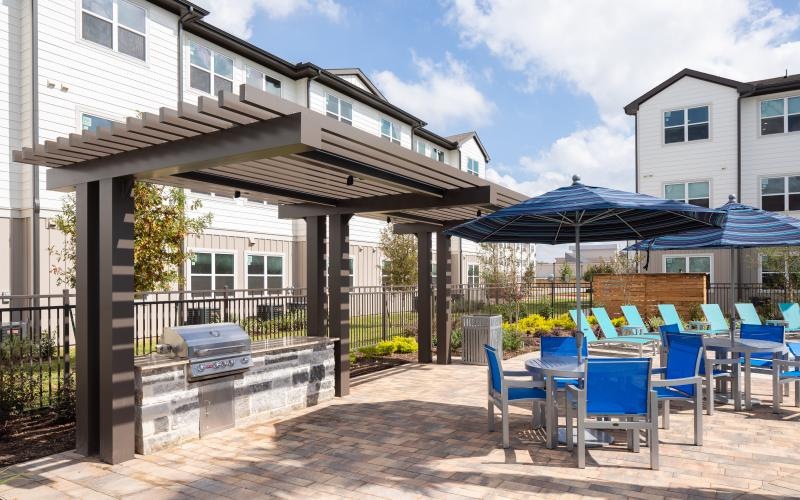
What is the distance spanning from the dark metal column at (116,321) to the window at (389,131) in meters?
18.1

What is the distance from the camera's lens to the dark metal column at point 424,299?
11.6 metres

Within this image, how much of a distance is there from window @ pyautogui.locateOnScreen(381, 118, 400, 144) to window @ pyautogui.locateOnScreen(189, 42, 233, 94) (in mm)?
7584

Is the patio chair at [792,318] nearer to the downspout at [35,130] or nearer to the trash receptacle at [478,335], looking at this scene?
the trash receptacle at [478,335]

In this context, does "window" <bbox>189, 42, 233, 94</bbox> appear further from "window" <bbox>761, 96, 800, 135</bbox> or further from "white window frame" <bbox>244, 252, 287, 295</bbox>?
"window" <bbox>761, 96, 800, 135</bbox>

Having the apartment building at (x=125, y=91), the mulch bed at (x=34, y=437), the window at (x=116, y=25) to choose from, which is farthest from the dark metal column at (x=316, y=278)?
the window at (x=116, y=25)

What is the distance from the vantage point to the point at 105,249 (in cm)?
564

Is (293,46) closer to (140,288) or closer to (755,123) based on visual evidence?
(140,288)

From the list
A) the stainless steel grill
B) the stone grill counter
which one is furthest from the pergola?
the stainless steel grill

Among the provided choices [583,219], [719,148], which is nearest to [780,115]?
[719,148]

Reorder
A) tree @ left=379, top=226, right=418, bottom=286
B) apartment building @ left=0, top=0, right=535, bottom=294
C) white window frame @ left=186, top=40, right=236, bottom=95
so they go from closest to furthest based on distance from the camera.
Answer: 1. apartment building @ left=0, top=0, right=535, bottom=294
2. white window frame @ left=186, top=40, right=236, bottom=95
3. tree @ left=379, top=226, right=418, bottom=286

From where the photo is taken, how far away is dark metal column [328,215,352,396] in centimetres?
845

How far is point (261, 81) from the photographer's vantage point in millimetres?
18406

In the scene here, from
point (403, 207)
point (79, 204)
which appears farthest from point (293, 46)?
point (79, 204)

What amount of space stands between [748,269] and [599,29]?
14.9 metres
